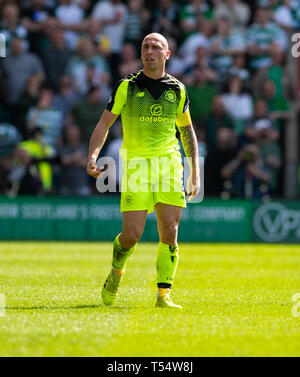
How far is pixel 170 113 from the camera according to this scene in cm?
741

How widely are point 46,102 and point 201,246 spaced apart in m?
5.02

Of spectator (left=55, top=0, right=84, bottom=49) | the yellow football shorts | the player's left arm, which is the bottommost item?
the yellow football shorts

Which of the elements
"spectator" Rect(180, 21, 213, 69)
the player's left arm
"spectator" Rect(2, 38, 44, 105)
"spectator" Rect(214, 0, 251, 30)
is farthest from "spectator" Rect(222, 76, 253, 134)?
the player's left arm

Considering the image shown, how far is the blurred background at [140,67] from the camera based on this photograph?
18781mm

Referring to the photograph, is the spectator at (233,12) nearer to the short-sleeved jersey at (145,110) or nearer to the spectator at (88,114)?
the spectator at (88,114)

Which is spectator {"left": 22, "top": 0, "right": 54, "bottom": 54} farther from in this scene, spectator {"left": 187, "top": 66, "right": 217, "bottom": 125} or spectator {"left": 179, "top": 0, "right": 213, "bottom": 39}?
spectator {"left": 187, "top": 66, "right": 217, "bottom": 125}

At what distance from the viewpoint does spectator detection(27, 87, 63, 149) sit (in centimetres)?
1897

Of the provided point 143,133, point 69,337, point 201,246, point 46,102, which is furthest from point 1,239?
point 69,337

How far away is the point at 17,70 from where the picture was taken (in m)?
19.7

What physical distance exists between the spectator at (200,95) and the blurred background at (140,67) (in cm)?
2

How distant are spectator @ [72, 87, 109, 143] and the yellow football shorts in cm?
1170

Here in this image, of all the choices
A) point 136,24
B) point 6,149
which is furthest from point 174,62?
point 6,149
